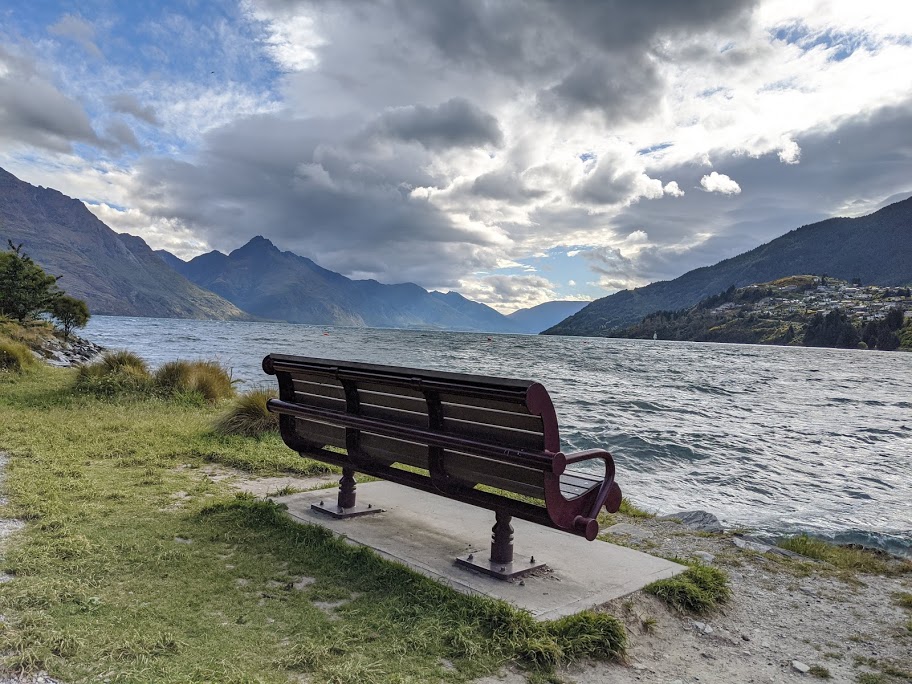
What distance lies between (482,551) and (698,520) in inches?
162

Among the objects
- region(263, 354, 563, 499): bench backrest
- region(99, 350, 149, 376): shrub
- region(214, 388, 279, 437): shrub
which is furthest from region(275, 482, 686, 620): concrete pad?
region(99, 350, 149, 376): shrub

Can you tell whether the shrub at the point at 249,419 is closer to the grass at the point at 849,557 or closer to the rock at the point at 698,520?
the rock at the point at 698,520

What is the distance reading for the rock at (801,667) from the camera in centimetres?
362

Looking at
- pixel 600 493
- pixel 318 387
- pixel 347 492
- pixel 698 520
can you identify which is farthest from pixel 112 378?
pixel 600 493

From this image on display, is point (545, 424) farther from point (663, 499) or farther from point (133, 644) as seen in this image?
point (663, 499)

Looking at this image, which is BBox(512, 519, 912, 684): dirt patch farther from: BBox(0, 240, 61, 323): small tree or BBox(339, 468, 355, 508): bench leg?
BBox(0, 240, 61, 323): small tree

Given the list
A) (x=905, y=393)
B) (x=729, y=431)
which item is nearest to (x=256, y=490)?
(x=729, y=431)

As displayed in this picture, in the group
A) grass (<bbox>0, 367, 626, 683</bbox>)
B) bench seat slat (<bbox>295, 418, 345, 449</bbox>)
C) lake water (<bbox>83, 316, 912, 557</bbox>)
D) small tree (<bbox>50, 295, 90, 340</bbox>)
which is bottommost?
lake water (<bbox>83, 316, 912, 557</bbox>)

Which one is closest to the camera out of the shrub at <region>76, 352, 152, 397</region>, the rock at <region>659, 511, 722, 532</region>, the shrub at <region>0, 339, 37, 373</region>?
the rock at <region>659, 511, 722, 532</region>

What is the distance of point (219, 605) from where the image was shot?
3746 mm

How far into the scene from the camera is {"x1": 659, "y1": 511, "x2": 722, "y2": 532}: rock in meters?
7.25

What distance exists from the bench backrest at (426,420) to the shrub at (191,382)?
7.99 m

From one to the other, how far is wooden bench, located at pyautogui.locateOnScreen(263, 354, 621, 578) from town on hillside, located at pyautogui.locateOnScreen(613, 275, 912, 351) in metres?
158

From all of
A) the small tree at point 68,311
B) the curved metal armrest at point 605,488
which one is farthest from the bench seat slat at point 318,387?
the small tree at point 68,311
